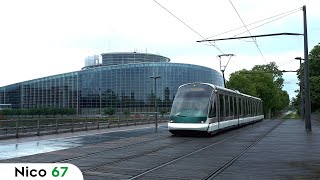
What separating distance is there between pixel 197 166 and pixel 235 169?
122 cm

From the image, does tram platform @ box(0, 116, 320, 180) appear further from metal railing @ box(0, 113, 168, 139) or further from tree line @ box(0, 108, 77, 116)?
tree line @ box(0, 108, 77, 116)

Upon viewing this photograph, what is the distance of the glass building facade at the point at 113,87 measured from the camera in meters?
133

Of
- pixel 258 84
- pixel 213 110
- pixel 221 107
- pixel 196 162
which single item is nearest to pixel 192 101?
pixel 213 110

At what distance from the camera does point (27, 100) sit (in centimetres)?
14688

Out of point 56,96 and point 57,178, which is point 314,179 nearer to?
A: point 57,178

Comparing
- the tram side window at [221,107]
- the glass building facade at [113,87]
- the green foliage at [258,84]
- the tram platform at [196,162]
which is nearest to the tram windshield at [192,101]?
the tram side window at [221,107]

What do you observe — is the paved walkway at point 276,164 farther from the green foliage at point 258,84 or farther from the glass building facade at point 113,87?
the glass building facade at point 113,87

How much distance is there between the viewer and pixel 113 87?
13612cm

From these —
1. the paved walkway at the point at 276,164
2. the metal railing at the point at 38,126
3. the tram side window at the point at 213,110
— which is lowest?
the paved walkway at the point at 276,164

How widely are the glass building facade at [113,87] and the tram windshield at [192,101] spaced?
102m

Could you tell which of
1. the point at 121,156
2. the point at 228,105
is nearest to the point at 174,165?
the point at 121,156

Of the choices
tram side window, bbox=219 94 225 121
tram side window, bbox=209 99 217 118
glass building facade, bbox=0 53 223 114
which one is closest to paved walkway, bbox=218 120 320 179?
tram side window, bbox=209 99 217 118

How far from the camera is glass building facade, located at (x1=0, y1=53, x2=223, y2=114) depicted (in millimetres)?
132750

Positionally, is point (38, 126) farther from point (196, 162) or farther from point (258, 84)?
point (258, 84)
